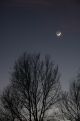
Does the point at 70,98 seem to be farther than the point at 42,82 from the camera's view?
Yes

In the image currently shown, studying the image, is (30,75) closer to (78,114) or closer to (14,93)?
(14,93)

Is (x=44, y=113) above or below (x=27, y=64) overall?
below

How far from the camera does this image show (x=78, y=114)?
2736 centimetres

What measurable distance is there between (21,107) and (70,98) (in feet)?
36.9

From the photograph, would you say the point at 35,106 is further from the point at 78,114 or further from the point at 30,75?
the point at 78,114

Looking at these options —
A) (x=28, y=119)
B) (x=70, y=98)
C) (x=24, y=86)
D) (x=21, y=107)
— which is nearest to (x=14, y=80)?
(x=24, y=86)

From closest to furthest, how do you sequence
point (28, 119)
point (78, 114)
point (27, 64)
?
point (28, 119), point (27, 64), point (78, 114)

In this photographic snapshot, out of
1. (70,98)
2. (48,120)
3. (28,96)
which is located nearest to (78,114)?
(70,98)

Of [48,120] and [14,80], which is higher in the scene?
[14,80]

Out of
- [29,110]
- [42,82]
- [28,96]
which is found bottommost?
[29,110]

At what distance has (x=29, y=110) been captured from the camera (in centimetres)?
1875

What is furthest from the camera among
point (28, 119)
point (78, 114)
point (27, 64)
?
point (78, 114)

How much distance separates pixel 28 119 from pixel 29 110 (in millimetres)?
838

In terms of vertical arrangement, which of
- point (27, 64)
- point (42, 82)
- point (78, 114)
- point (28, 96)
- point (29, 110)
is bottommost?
point (78, 114)
